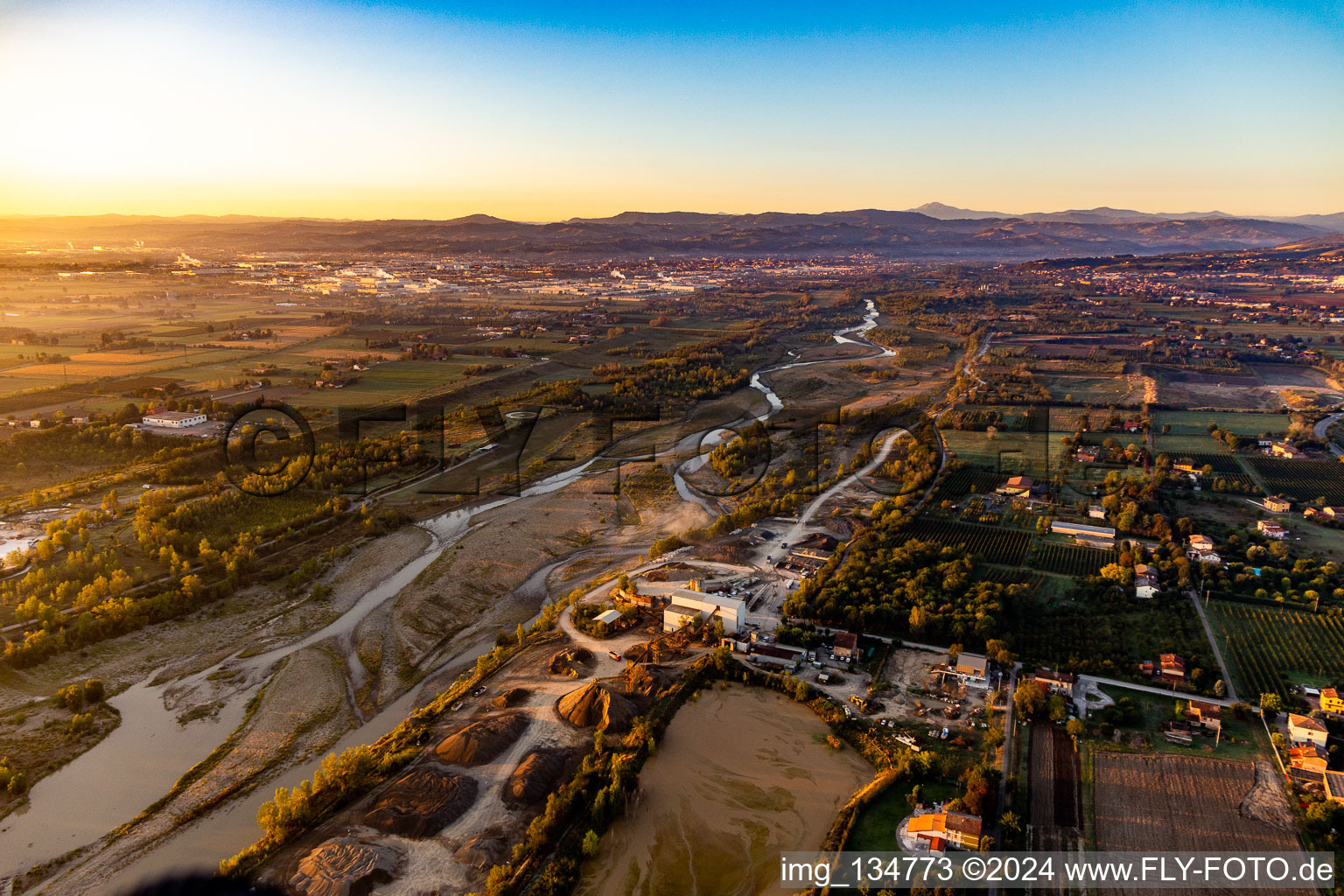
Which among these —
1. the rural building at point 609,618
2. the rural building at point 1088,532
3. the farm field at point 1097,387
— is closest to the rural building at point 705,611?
the rural building at point 609,618

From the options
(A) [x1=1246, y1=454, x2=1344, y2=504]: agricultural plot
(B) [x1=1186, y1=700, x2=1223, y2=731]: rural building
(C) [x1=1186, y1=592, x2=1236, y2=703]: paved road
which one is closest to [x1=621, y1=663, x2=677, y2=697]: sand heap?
(B) [x1=1186, y1=700, x2=1223, y2=731]: rural building

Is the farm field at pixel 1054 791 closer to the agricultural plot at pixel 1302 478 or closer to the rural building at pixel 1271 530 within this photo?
the rural building at pixel 1271 530

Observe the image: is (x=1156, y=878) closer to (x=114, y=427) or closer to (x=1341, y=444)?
(x=1341, y=444)

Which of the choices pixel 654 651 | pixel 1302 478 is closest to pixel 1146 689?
pixel 654 651

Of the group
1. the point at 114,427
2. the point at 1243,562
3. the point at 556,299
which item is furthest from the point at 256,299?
the point at 1243,562

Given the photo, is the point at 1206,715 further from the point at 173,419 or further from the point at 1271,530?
the point at 173,419

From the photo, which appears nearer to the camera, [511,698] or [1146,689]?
[511,698]
